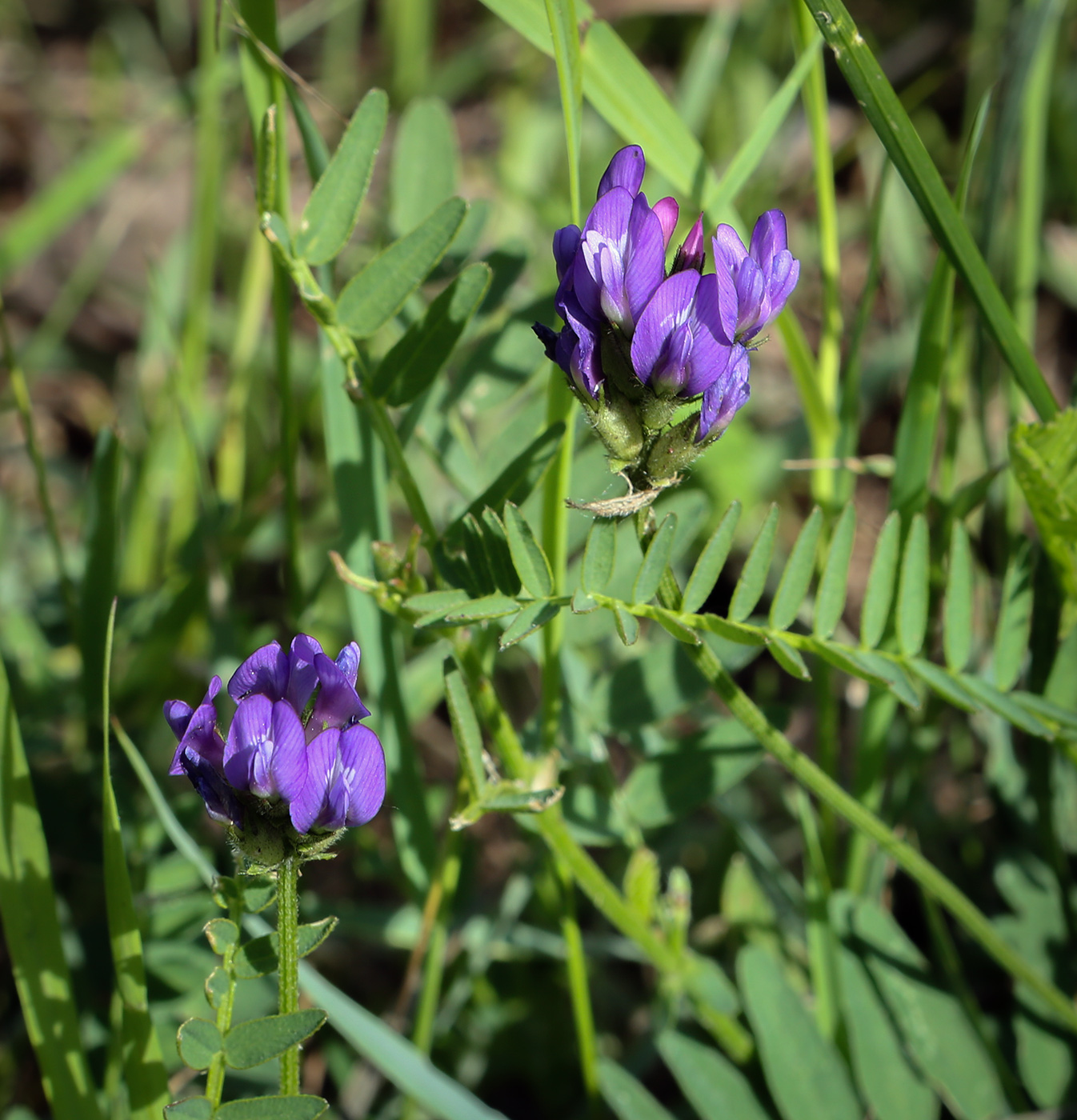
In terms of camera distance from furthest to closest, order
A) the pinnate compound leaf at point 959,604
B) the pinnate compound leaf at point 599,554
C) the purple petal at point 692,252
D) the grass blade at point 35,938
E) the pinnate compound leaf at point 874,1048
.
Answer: the pinnate compound leaf at point 874,1048 < the pinnate compound leaf at point 959,604 < the grass blade at point 35,938 < the pinnate compound leaf at point 599,554 < the purple petal at point 692,252

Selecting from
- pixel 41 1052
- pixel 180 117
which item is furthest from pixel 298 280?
pixel 180 117

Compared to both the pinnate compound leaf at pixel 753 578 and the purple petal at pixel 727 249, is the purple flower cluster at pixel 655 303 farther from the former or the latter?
the pinnate compound leaf at pixel 753 578

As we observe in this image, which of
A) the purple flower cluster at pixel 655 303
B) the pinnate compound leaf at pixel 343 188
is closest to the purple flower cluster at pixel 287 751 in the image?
the purple flower cluster at pixel 655 303

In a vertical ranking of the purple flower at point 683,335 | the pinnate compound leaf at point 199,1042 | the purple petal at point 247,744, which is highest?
the purple flower at point 683,335

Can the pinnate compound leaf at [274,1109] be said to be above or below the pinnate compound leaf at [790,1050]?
above

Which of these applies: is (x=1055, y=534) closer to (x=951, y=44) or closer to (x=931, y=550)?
(x=931, y=550)

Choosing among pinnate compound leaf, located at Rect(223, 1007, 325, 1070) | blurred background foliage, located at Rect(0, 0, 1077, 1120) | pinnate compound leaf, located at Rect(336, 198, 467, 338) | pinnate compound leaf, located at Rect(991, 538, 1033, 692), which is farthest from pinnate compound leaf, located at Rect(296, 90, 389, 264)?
pinnate compound leaf, located at Rect(991, 538, 1033, 692)

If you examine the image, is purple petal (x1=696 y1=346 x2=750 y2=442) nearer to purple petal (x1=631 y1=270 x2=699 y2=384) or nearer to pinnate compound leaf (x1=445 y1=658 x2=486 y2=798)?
purple petal (x1=631 y1=270 x2=699 y2=384)
